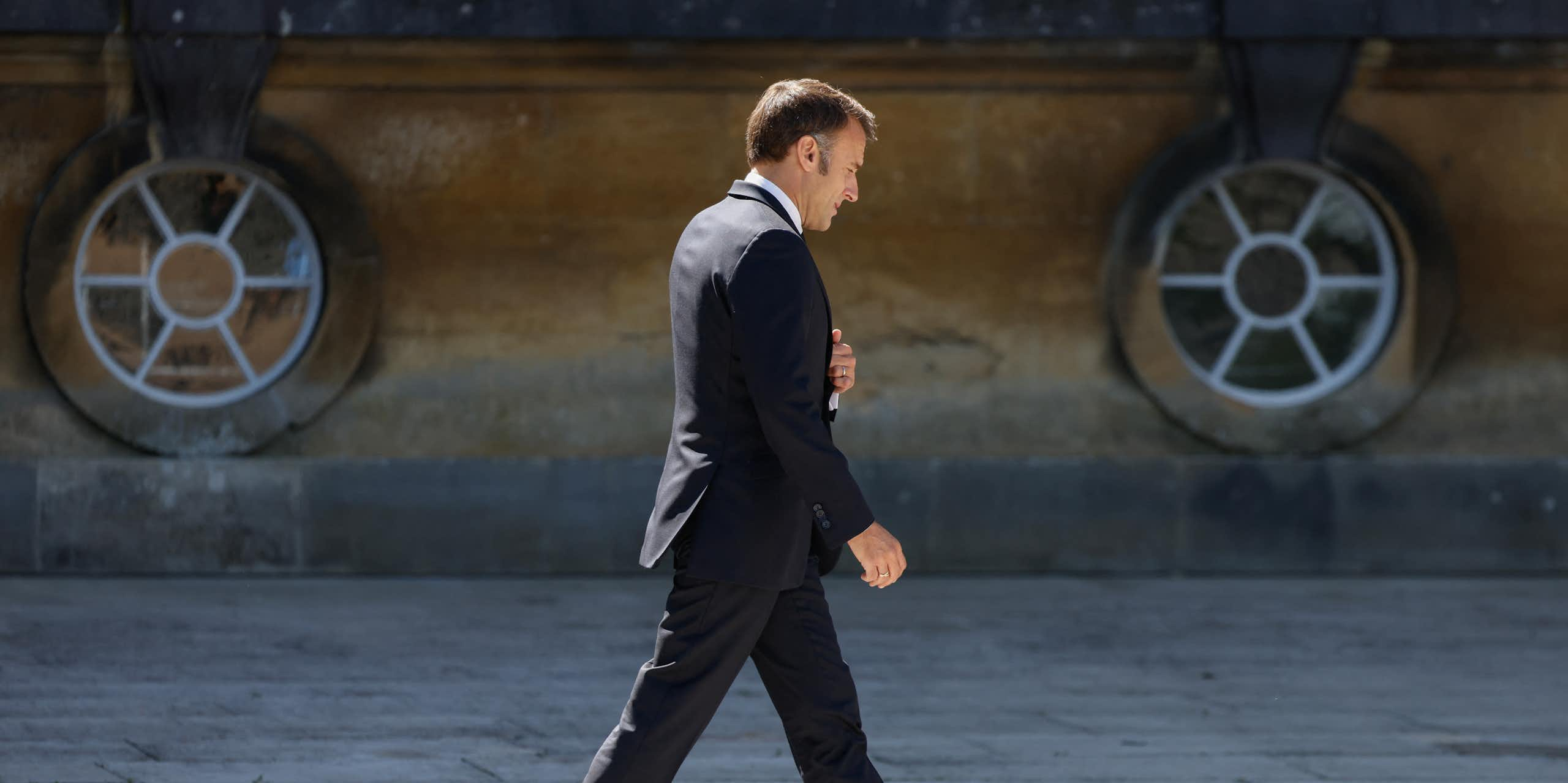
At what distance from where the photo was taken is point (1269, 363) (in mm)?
9508

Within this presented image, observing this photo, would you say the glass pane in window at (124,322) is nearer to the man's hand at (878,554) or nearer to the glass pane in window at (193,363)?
the glass pane in window at (193,363)

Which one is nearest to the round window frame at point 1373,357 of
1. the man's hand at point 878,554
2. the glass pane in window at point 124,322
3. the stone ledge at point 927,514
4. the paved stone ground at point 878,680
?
the stone ledge at point 927,514

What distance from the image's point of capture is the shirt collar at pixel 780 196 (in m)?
3.68

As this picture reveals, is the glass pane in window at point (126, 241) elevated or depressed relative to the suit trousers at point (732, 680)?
elevated

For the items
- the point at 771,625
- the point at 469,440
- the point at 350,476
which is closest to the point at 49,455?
the point at 350,476

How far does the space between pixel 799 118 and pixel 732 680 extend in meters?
1.14

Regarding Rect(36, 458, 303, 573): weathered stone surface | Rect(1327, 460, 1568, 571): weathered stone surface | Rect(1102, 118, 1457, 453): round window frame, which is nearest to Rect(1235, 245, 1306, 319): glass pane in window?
Rect(1102, 118, 1457, 453): round window frame

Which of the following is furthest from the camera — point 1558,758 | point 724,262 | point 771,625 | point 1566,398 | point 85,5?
point 1566,398

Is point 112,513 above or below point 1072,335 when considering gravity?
below

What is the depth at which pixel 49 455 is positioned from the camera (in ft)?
29.5

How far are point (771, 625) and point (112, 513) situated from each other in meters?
6.12

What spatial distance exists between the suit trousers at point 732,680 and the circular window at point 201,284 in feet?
19.7

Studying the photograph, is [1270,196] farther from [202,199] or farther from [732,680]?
[732,680]

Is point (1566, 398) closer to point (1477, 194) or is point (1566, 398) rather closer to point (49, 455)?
point (1477, 194)
